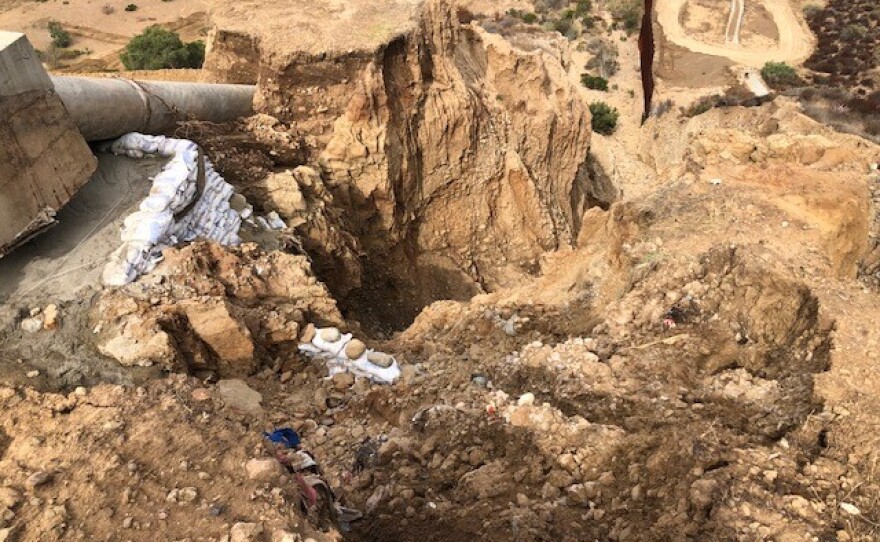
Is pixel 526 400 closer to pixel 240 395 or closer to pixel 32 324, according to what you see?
pixel 240 395

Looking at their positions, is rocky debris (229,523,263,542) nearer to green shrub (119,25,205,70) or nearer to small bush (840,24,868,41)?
green shrub (119,25,205,70)

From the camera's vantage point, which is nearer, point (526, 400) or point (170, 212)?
point (526, 400)

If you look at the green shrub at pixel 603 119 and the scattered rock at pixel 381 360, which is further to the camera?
the green shrub at pixel 603 119

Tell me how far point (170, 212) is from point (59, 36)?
2974cm

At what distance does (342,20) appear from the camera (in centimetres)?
1095

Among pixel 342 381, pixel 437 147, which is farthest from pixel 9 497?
pixel 437 147

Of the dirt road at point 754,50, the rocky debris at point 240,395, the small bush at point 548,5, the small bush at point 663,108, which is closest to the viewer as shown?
the rocky debris at point 240,395

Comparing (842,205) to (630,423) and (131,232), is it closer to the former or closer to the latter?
(630,423)

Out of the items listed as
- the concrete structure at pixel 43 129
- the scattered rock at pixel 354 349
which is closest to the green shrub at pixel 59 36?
the concrete structure at pixel 43 129

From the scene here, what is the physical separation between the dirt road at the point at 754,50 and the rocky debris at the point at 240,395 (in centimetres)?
2696

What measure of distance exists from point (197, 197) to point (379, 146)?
376 cm

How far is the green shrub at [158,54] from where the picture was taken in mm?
23469

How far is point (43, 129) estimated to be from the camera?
6.41 m

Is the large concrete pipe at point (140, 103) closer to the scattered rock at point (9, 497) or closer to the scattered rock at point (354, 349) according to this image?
the scattered rock at point (354, 349)
